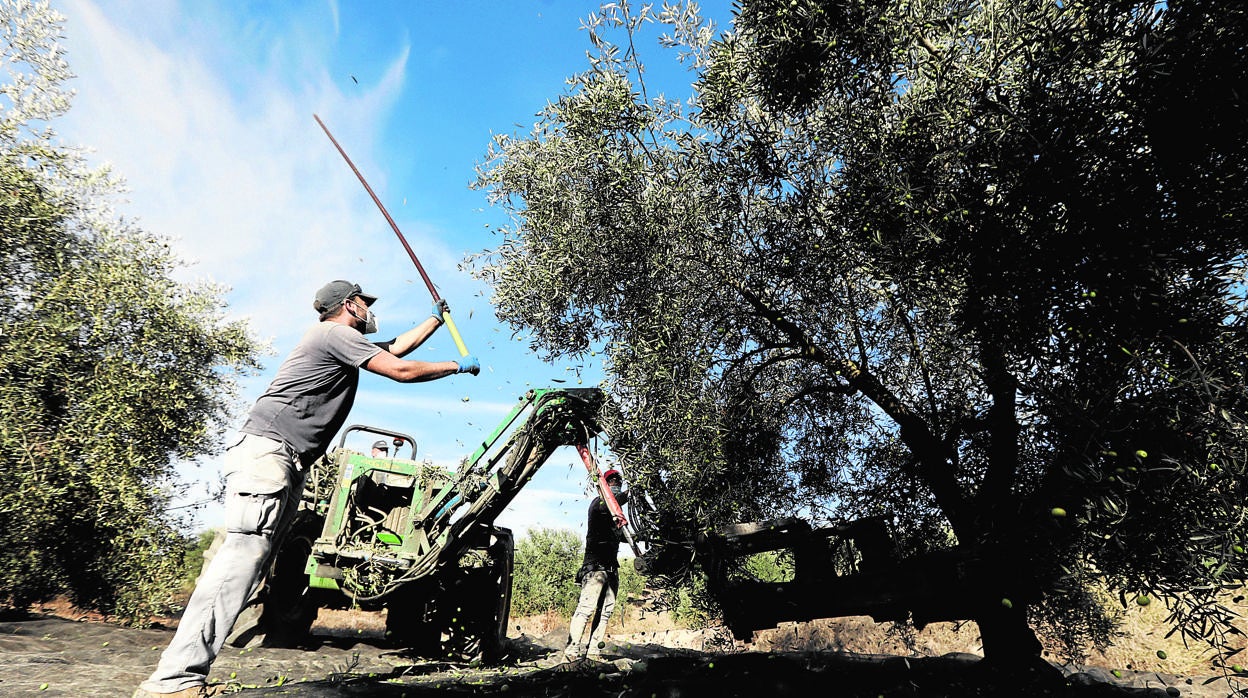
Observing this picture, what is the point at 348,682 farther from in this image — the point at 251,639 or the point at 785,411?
the point at 785,411

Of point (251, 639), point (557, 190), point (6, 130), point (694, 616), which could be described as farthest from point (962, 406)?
point (6, 130)

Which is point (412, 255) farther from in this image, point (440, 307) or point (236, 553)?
point (236, 553)

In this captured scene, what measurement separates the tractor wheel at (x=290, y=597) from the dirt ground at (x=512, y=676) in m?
0.50

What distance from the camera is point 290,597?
12.0m

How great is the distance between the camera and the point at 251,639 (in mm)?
11984

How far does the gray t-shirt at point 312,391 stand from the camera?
523cm

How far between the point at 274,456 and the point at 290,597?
8511 mm

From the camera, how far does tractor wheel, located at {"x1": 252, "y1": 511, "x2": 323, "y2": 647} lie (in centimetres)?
1177

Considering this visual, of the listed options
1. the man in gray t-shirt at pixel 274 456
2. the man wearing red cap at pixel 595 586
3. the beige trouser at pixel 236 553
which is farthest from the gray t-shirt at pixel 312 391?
the man wearing red cap at pixel 595 586

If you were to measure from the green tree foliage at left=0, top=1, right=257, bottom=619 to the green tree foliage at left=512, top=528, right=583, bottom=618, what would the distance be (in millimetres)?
12925

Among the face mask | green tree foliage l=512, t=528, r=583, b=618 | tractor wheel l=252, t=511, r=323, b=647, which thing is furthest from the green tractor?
green tree foliage l=512, t=528, r=583, b=618

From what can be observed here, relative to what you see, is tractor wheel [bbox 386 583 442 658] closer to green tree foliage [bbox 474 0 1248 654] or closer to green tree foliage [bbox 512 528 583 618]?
green tree foliage [bbox 474 0 1248 654]

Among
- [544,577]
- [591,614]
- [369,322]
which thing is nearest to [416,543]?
[591,614]

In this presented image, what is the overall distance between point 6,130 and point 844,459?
17864 mm
